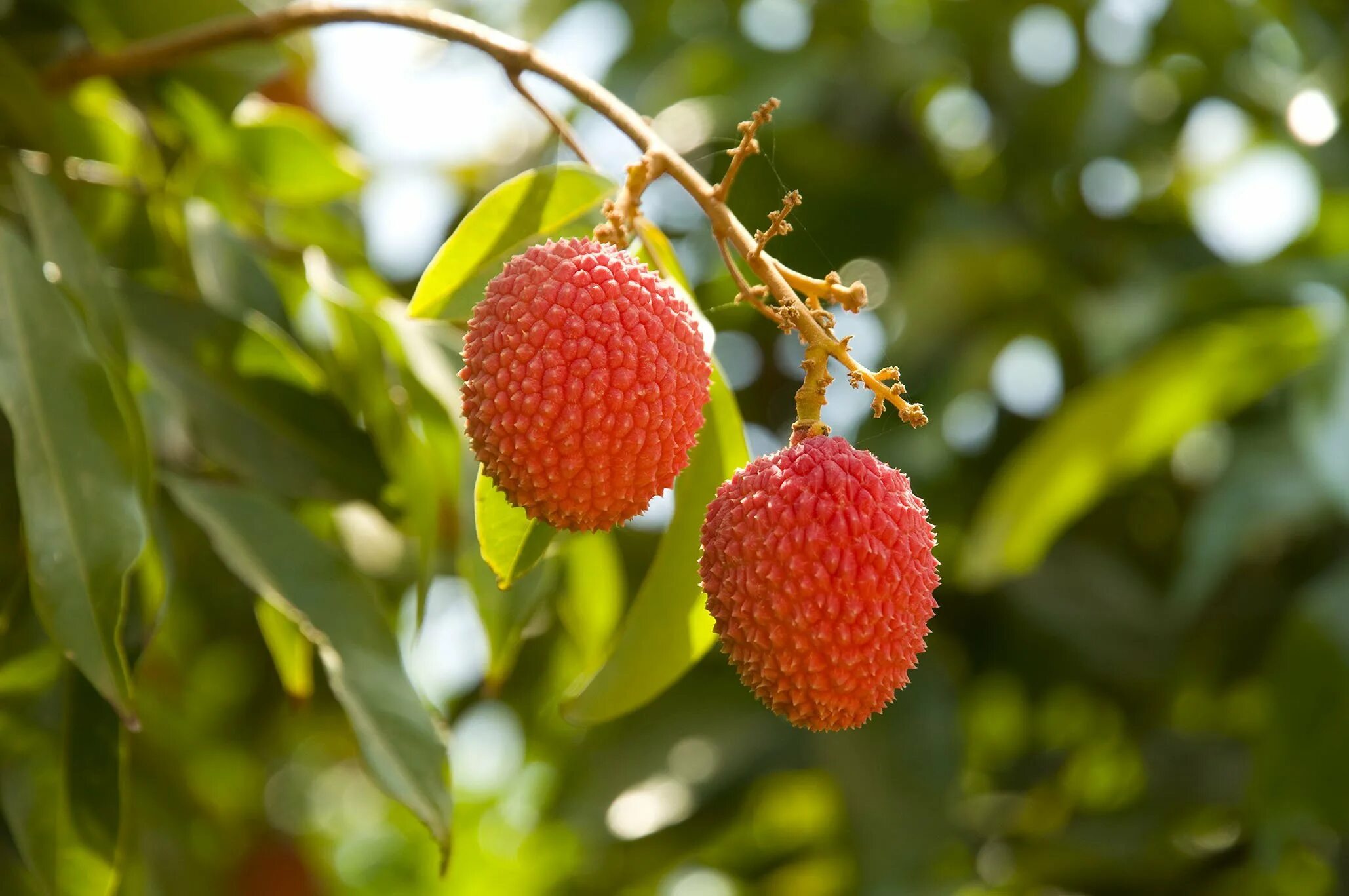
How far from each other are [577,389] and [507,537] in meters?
0.18

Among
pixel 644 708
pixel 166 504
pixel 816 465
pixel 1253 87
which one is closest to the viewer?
pixel 816 465

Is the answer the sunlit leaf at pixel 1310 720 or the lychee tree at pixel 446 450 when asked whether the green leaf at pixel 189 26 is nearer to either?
the lychee tree at pixel 446 450

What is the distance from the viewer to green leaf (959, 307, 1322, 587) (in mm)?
1793

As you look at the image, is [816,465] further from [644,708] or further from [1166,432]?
[644,708]

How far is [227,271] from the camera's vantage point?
1.40m

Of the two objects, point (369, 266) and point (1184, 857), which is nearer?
point (369, 266)

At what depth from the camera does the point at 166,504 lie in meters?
1.50

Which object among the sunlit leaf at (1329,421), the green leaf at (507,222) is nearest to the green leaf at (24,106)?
the green leaf at (507,222)

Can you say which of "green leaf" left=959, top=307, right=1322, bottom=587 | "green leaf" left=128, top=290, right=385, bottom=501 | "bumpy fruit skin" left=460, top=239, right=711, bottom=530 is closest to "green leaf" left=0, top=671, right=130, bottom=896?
"green leaf" left=128, top=290, right=385, bottom=501

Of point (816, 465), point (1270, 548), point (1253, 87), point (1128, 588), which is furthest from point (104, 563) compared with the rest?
point (1253, 87)

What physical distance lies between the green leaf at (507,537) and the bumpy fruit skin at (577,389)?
0.10 metres

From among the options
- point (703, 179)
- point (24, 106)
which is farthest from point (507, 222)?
point (24, 106)

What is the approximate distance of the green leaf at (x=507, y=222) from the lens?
91 centimetres

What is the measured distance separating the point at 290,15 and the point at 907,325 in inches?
46.2
